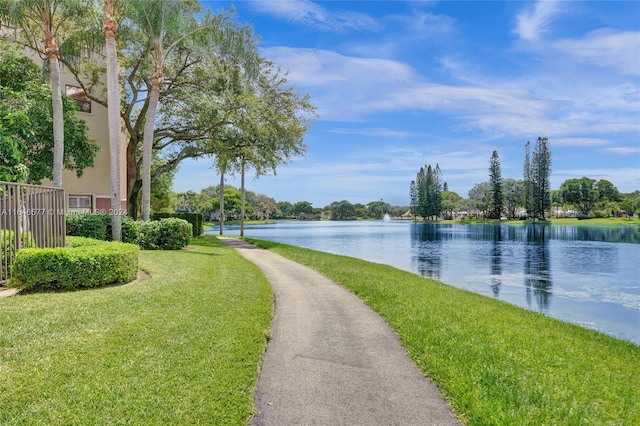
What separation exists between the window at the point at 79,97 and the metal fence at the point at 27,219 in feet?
50.3

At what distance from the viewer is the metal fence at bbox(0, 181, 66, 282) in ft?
25.9

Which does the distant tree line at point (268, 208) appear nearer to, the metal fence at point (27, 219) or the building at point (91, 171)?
the building at point (91, 171)

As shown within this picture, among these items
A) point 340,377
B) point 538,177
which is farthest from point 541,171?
point 340,377

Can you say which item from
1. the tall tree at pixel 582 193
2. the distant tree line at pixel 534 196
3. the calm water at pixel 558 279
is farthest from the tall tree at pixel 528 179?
the calm water at pixel 558 279

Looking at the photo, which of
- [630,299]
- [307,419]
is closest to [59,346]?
[307,419]

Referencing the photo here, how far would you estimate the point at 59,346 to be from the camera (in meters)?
4.72

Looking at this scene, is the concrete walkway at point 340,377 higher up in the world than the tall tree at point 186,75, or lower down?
lower down

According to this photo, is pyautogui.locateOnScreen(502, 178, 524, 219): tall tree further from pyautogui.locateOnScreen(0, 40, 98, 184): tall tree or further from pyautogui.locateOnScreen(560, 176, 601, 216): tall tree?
pyautogui.locateOnScreen(0, 40, 98, 184): tall tree

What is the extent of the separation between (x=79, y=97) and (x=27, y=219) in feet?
54.0

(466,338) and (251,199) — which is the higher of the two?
(251,199)

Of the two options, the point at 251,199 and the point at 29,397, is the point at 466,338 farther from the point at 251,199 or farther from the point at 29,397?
the point at 251,199

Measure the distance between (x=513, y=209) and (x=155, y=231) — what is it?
98806 mm

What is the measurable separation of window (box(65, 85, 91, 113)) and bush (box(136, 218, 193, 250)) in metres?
10.5

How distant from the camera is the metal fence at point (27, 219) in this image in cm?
789
